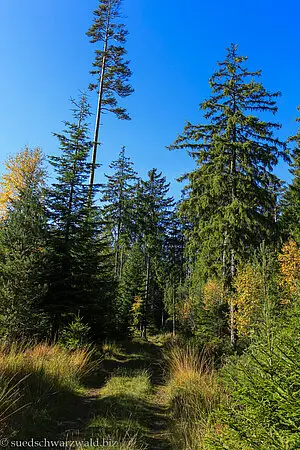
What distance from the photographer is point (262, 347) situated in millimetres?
2658

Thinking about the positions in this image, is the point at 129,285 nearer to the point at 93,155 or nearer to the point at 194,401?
the point at 93,155

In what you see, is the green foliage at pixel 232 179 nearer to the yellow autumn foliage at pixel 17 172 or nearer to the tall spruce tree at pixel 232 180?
the tall spruce tree at pixel 232 180

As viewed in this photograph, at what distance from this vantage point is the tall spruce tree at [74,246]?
→ 413 inches

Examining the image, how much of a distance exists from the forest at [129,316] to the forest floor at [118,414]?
34 millimetres

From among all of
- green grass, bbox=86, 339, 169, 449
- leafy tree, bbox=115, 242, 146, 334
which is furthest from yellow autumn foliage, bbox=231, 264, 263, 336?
leafy tree, bbox=115, 242, 146, 334

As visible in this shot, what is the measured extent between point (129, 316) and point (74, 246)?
1017 centimetres

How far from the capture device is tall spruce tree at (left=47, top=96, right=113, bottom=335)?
10498 mm

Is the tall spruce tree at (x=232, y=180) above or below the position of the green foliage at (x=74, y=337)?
above

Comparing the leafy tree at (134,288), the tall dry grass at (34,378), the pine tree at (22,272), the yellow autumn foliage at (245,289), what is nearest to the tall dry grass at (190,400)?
the tall dry grass at (34,378)

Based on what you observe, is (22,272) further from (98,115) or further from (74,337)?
(98,115)

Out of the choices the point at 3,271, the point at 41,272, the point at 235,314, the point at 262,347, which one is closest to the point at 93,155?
the point at 41,272

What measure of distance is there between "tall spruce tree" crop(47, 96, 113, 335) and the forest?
55 mm

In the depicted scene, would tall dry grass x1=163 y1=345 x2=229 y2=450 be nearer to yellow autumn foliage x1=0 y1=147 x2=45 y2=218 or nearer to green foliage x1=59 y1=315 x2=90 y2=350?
green foliage x1=59 y1=315 x2=90 y2=350

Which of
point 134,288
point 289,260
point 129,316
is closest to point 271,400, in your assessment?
point 289,260
